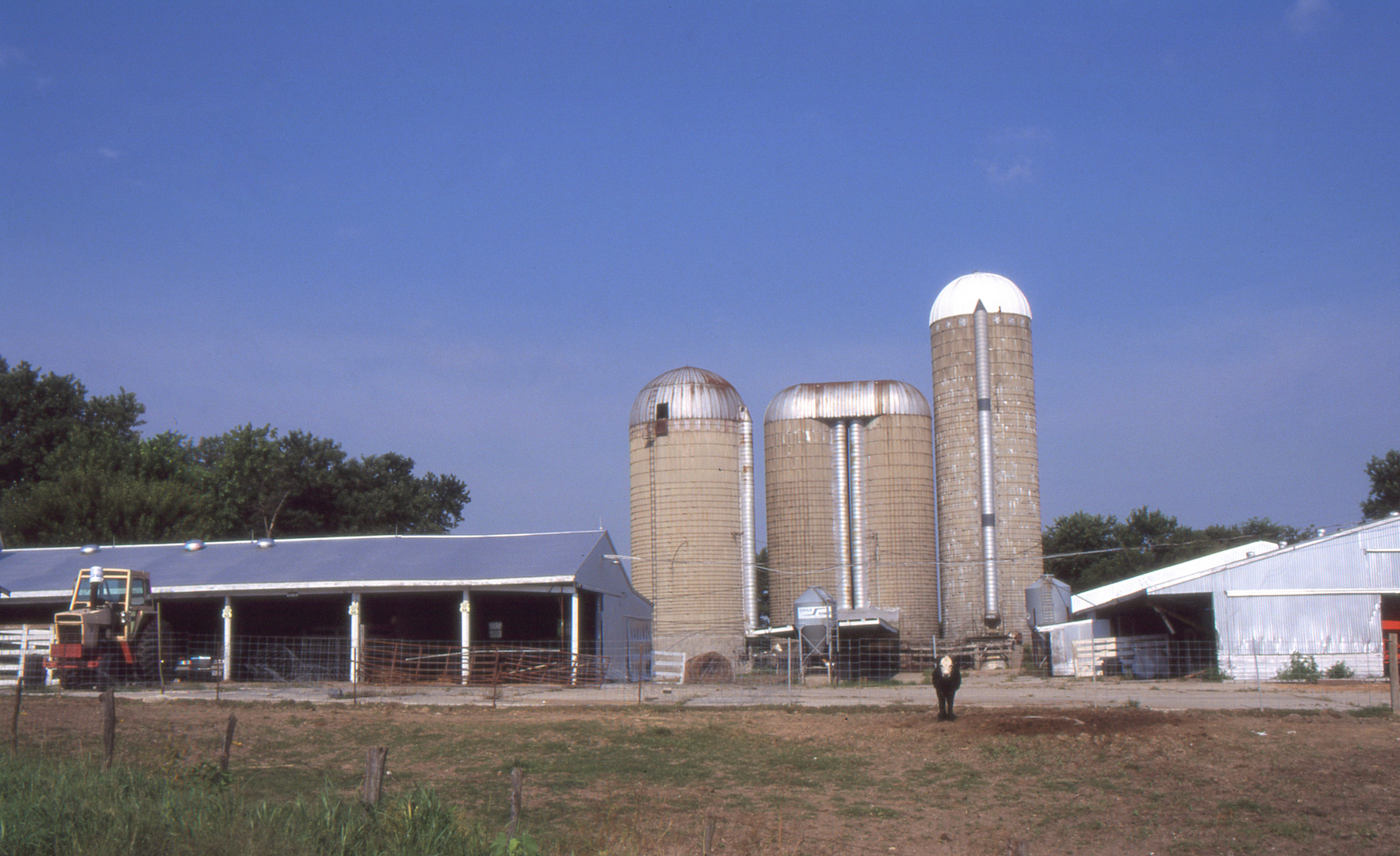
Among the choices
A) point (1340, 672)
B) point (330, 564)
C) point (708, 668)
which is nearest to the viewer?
point (1340, 672)

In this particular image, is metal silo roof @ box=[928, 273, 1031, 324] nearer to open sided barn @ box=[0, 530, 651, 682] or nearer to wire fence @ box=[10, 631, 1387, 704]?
wire fence @ box=[10, 631, 1387, 704]

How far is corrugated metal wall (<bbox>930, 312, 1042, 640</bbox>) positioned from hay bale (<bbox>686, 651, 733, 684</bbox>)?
894 centimetres

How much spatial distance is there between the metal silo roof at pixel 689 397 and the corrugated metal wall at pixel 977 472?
26.3 ft

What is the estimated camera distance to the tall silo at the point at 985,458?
4172cm

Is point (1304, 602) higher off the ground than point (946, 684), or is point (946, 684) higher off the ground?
point (1304, 602)

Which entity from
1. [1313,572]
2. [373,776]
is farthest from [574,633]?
[373,776]

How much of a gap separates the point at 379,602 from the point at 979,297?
78.5ft

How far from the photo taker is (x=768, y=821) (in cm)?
1266

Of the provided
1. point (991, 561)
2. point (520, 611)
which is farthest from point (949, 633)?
point (520, 611)

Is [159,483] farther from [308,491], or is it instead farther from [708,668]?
[708,668]

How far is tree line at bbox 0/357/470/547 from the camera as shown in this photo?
4775 cm

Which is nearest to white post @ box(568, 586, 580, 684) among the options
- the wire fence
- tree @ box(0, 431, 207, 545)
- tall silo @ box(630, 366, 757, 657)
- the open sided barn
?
the open sided barn

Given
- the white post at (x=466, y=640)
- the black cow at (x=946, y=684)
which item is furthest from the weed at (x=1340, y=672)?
the white post at (x=466, y=640)

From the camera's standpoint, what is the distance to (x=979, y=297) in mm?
43562
